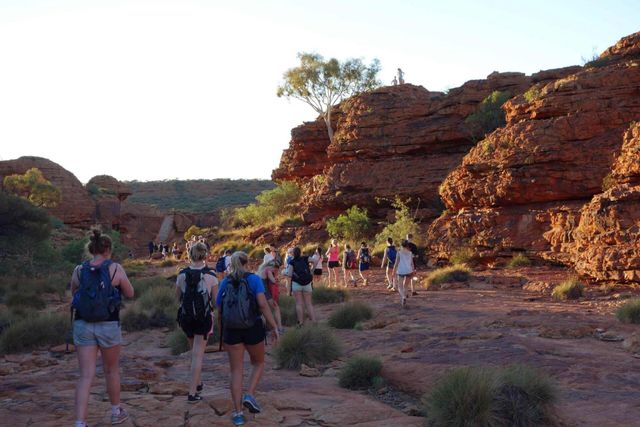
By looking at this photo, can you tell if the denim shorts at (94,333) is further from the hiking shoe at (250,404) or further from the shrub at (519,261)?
the shrub at (519,261)

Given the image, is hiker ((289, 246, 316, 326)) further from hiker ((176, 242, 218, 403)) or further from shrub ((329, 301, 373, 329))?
hiker ((176, 242, 218, 403))

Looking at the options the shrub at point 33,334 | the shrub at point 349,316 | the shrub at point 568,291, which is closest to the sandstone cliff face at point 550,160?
the shrub at point 568,291

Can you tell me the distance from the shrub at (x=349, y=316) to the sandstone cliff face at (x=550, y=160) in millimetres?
8934

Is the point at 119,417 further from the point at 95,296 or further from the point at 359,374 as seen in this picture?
the point at 359,374

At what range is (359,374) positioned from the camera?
25.7 ft

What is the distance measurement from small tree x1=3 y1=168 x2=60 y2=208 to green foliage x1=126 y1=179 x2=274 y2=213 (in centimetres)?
3165

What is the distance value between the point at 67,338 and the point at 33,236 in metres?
18.0

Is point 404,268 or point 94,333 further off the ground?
point 94,333

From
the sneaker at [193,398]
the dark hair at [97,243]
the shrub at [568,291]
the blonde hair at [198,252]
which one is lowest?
the shrub at [568,291]

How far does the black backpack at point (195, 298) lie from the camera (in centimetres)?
656

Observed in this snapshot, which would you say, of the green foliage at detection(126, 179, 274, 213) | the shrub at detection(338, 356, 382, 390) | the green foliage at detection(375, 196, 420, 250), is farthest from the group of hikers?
the green foliage at detection(126, 179, 274, 213)

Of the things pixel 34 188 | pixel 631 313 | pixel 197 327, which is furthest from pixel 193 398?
pixel 34 188

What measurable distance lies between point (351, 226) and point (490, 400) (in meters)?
26.3

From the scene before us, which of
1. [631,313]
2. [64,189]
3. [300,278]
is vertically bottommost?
[631,313]
